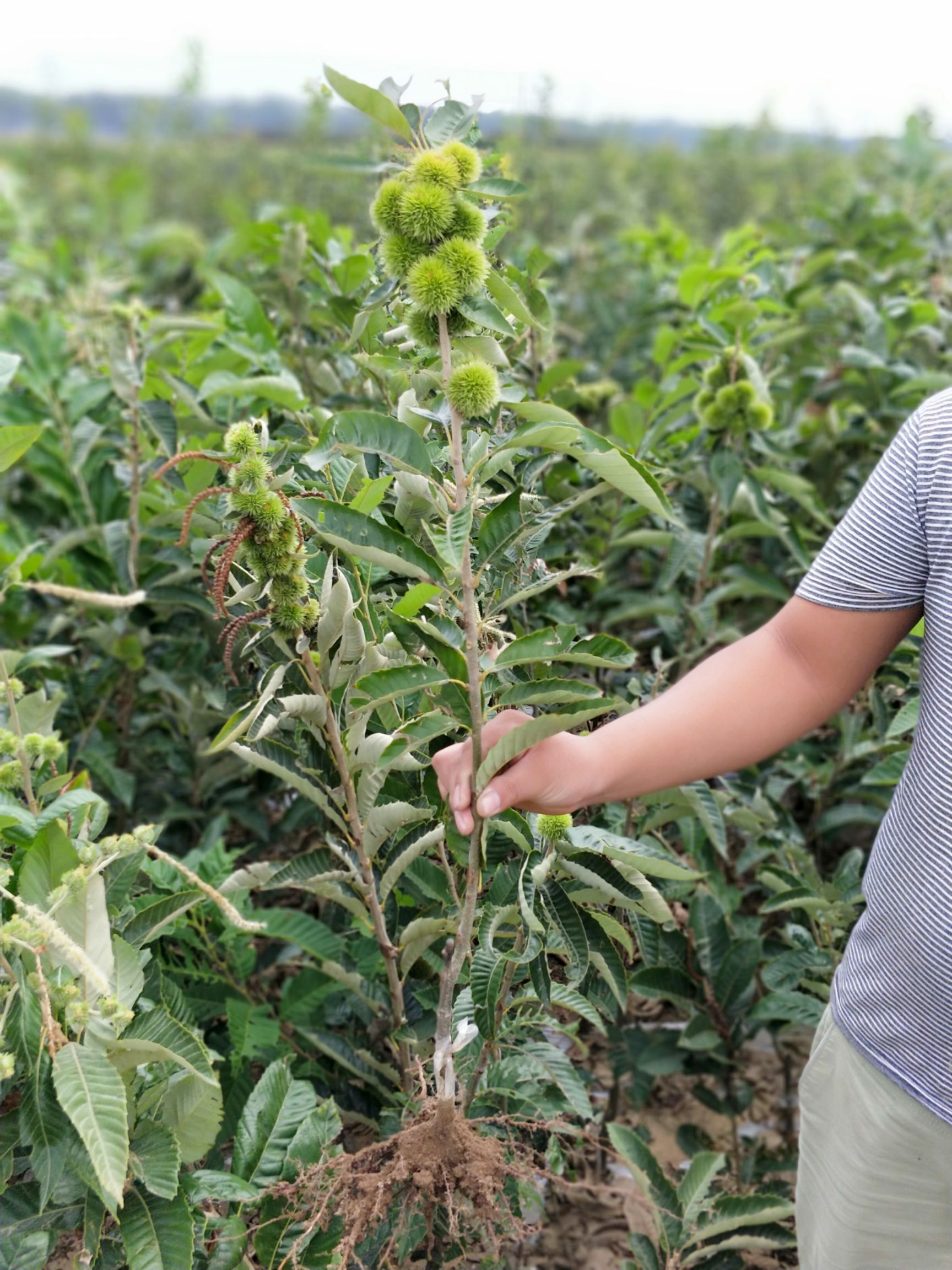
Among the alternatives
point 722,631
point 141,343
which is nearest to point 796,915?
point 722,631

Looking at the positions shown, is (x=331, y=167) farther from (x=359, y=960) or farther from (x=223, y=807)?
(x=223, y=807)

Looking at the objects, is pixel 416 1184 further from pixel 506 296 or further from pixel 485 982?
pixel 506 296

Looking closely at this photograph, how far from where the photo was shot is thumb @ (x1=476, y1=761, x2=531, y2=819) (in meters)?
1.08

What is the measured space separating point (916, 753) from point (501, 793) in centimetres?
51

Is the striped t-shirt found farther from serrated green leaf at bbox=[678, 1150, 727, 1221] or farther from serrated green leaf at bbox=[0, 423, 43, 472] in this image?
serrated green leaf at bbox=[0, 423, 43, 472]

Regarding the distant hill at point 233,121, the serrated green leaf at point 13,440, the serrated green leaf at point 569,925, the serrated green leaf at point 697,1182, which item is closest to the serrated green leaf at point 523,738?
the serrated green leaf at point 569,925

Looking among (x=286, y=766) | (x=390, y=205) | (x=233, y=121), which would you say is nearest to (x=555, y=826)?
(x=286, y=766)

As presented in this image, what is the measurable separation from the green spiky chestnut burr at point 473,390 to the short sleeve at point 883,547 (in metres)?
0.44

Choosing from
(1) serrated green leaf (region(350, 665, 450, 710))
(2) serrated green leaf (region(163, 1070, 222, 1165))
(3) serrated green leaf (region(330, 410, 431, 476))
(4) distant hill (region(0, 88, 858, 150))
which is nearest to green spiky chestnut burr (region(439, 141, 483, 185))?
(3) serrated green leaf (region(330, 410, 431, 476))

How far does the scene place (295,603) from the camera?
4.02 feet

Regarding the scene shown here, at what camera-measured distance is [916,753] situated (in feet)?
4.21

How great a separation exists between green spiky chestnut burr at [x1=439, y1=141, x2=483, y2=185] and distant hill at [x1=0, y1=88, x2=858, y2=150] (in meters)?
4.69

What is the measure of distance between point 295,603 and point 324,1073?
0.89 metres

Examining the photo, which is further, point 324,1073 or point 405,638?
point 324,1073
